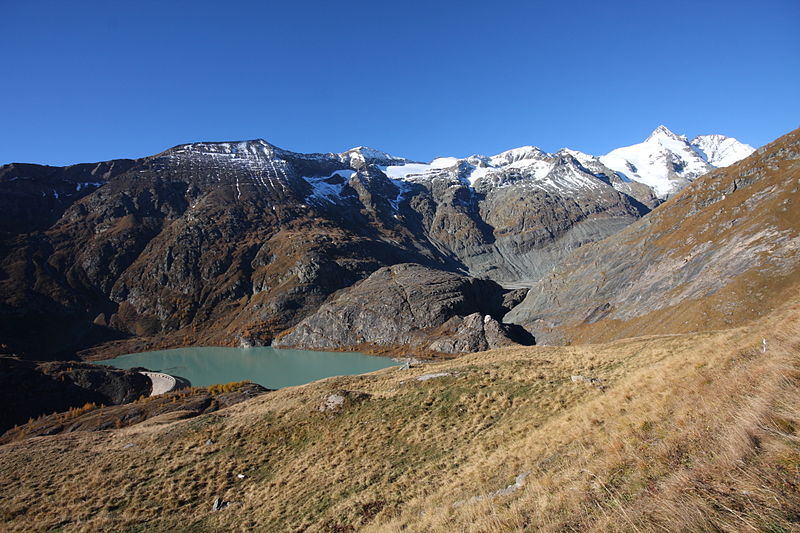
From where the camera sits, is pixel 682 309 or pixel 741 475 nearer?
pixel 741 475

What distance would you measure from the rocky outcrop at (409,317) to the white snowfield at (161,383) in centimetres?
3851

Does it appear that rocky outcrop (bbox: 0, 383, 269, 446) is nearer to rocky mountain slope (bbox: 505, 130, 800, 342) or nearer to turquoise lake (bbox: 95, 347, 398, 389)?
turquoise lake (bbox: 95, 347, 398, 389)

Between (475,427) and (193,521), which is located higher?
(475,427)

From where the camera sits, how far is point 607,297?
76.9 metres

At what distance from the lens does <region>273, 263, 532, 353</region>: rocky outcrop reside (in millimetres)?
92125

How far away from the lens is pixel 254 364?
92688mm

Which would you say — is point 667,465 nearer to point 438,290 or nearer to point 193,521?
point 193,521

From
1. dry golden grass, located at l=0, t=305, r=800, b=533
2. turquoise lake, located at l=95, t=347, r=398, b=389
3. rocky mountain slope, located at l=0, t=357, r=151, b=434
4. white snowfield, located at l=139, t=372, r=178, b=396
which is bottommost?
turquoise lake, located at l=95, t=347, r=398, b=389

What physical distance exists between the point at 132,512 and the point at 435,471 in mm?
14461

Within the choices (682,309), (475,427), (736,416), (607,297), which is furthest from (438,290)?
(736,416)

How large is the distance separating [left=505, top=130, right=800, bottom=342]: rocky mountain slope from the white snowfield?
249 feet

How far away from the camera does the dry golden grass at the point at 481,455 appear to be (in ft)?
20.0

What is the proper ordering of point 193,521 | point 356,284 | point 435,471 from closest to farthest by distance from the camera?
point 435,471, point 193,521, point 356,284

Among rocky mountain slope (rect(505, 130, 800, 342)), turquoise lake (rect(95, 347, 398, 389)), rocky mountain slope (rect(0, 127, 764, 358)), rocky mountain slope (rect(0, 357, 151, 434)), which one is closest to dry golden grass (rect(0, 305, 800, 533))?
rocky mountain slope (rect(0, 357, 151, 434))
